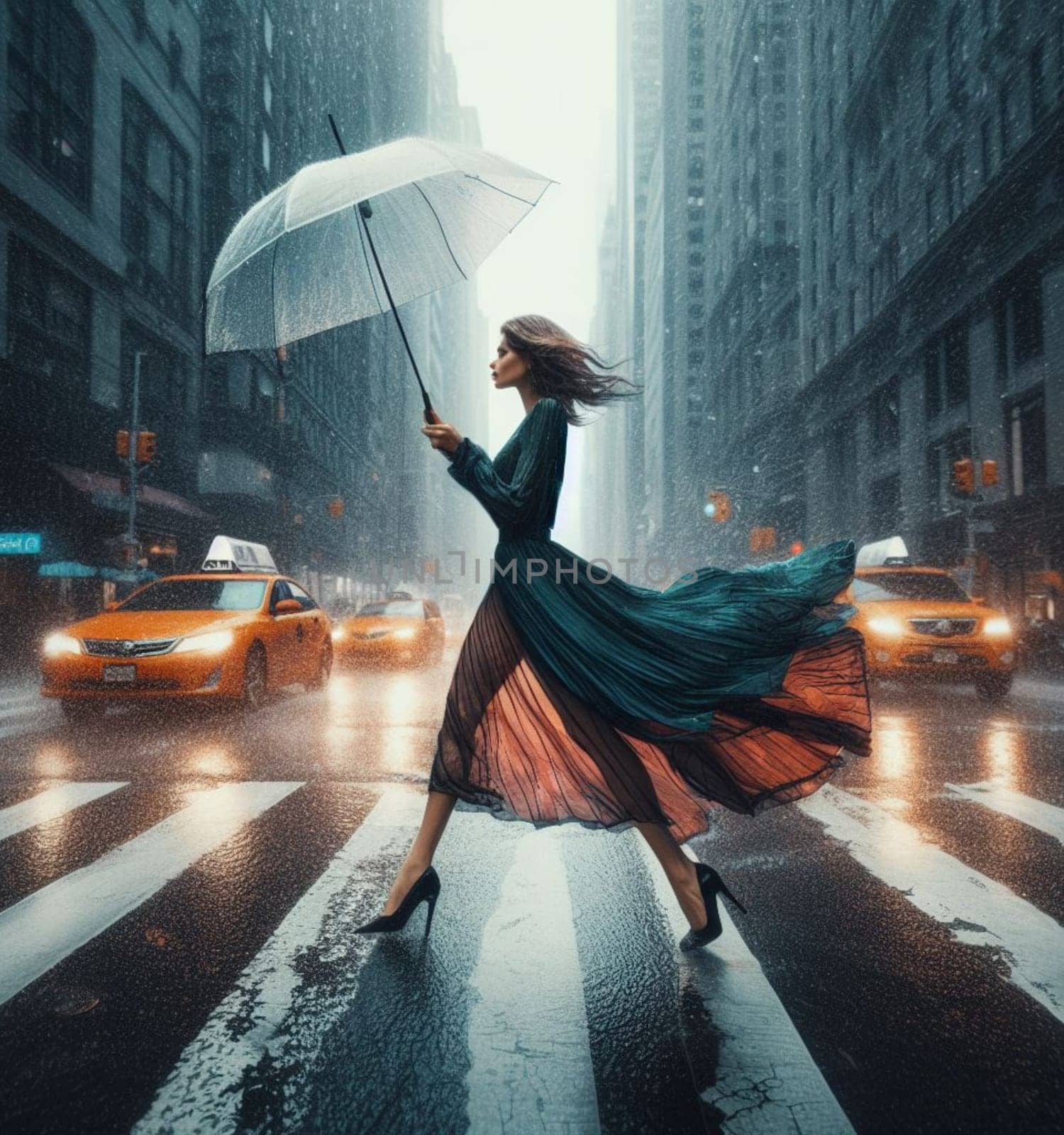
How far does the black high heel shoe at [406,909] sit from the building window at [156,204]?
1071 inches

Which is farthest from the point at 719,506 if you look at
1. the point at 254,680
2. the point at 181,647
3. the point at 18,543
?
the point at 181,647

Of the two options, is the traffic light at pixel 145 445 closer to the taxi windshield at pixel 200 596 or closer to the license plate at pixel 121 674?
the taxi windshield at pixel 200 596

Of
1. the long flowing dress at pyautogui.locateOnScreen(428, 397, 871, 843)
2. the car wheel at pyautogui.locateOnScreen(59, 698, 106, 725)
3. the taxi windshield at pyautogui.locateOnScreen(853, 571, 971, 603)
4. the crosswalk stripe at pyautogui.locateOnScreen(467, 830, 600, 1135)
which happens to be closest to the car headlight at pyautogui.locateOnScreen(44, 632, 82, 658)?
the car wheel at pyautogui.locateOnScreen(59, 698, 106, 725)

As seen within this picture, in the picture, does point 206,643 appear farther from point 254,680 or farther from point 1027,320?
point 1027,320

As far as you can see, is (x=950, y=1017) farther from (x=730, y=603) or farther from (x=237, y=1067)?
(x=237, y=1067)

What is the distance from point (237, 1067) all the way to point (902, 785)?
4.70m

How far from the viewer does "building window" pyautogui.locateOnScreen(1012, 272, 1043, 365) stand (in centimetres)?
2353

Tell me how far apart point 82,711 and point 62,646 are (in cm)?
84

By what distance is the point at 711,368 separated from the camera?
79.4 meters

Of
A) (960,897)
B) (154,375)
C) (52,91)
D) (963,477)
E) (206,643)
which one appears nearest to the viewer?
(960,897)

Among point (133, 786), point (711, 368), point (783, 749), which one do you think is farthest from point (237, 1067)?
point (711, 368)

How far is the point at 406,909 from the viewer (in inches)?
113

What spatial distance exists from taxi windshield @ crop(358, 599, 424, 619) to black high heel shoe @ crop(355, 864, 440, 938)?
14567 millimetres

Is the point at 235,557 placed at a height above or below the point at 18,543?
below
